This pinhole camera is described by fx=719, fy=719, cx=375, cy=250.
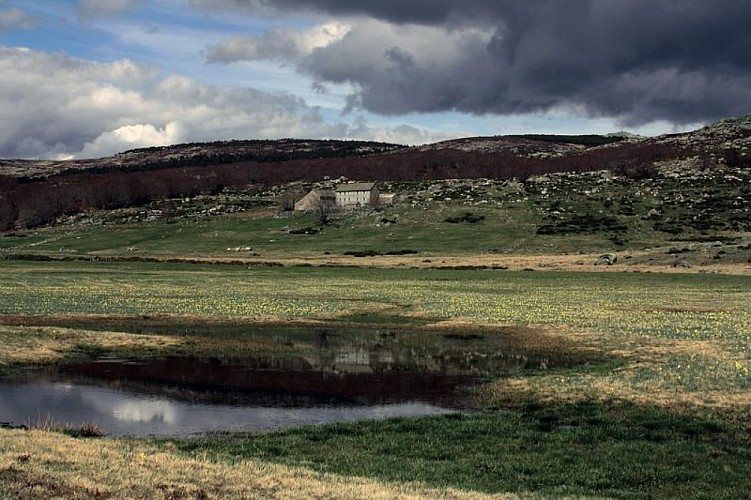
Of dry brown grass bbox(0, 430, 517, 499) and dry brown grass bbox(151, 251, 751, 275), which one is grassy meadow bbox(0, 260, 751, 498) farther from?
dry brown grass bbox(151, 251, 751, 275)

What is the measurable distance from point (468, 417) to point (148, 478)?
1004 cm

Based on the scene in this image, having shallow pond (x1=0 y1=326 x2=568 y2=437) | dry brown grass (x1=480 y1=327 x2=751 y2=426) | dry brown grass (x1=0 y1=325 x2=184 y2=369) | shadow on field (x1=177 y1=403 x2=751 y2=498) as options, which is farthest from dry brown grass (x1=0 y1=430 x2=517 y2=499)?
dry brown grass (x1=0 y1=325 x2=184 y2=369)

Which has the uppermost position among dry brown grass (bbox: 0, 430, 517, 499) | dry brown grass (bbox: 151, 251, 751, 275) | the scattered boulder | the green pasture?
dry brown grass (bbox: 0, 430, 517, 499)

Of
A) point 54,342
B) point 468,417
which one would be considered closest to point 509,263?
point 54,342

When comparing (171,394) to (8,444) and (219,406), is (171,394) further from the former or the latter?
(8,444)

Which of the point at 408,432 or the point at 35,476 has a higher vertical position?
the point at 35,476

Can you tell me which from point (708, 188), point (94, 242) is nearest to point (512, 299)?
Answer: point (94, 242)

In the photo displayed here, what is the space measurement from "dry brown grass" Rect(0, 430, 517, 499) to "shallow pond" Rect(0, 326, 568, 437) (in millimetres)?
4343

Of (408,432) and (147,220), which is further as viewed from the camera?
(147,220)

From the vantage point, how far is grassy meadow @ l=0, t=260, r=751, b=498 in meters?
13.3

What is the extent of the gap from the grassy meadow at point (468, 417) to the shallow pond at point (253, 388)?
156 cm

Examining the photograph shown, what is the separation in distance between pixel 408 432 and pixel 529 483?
4.73m

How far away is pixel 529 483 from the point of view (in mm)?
14250

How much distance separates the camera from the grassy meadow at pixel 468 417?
1331 centimetres
